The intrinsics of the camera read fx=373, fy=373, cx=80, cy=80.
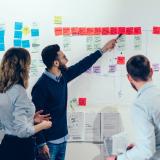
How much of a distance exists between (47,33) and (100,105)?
0.78 m

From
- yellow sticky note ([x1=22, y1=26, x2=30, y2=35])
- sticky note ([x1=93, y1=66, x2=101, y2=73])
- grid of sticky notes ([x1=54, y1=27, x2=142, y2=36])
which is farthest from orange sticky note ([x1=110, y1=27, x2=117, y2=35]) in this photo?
yellow sticky note ([x1=22, y1=26, x2=30, y2=35])

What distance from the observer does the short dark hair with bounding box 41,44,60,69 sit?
117 inches

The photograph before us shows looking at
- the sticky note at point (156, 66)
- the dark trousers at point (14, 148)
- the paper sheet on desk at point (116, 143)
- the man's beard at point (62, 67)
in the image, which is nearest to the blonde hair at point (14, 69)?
the dark trousers at point (14, 148)

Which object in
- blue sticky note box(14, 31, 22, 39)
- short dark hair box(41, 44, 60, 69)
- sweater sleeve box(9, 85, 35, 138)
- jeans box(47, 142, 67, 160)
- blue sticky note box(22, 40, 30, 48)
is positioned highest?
blue sticky note box(14, 31, 22, 39)

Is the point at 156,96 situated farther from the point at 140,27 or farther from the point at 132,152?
the point at 140,27

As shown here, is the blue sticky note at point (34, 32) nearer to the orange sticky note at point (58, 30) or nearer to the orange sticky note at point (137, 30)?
the orange sticky note at point (58, 30)

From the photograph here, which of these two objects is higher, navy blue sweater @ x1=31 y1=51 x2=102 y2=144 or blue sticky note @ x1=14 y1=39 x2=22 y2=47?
blue sticky note @ x1=14 y1=39 x2=22 y2=47

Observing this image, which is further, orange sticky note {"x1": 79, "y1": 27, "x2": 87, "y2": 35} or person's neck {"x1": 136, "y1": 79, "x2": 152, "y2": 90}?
orange sticky note {"x1": 79, "y1": 27, "x2": 87, "y2": 35}

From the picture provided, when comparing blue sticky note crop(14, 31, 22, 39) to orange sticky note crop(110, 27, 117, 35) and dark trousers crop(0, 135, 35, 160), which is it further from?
dark trousers crop(0, 135, 35, 160)

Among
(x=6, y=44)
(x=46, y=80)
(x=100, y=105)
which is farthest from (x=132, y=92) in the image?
(x=6, y=44)

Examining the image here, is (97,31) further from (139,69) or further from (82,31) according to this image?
(139,69)

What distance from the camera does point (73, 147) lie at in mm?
3340

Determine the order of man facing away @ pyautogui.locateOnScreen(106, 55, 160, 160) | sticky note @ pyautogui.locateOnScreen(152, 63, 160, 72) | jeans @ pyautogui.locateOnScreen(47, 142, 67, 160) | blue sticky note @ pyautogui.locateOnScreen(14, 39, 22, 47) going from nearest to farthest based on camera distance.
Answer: man facing away @ pyautogui.locateOnScreen(106, 55, 160, 160) < jeans @ pyautogui.locateOnScreen(47, 142, 67, 160) < blue sticky note @ pyautogui.locateOnScreen(14, 39, 22, 47) < sticky note @ pyautogui.locateOnScreen(152, 63, 160, 72)

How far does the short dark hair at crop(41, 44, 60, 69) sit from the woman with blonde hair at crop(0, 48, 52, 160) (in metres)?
0.44
